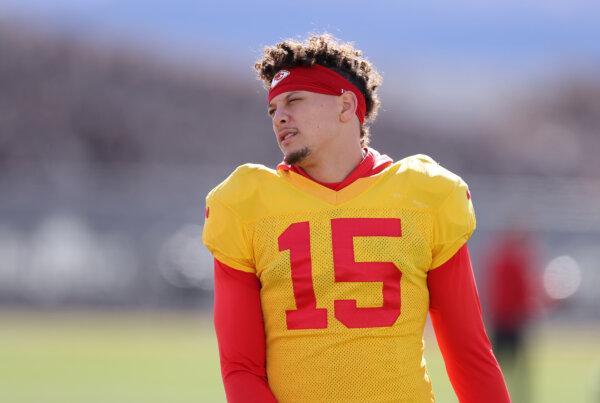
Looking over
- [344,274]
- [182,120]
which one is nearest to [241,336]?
[344,274]

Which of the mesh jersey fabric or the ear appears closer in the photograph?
the mesh jersey fabric

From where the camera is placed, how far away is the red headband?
3.36 metres

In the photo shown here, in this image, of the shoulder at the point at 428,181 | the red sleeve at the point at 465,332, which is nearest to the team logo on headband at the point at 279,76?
the shoulder at the point at 428,181

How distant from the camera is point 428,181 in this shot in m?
3.30

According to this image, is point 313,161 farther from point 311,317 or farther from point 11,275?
point 11,275

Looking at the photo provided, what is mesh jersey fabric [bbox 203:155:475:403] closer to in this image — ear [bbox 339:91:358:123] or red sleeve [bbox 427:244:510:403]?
red sleeve [bbox 427:244:510:403]

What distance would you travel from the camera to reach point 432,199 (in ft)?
10.7

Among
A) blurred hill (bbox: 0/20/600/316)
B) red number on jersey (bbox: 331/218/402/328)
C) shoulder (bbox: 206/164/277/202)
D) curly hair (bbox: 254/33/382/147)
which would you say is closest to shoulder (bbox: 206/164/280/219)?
shoulder (bbox: 206/164/277/202)

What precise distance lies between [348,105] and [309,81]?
6.5 inches

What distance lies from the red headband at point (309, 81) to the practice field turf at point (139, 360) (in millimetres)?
5582

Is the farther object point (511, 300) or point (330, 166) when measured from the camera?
point (511, 300)

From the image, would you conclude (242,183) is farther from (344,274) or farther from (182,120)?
(182,120)

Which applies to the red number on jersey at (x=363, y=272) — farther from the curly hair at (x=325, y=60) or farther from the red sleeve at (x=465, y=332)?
the curly hair at (x=325, y=60)

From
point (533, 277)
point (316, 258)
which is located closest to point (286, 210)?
point (316, 258)
